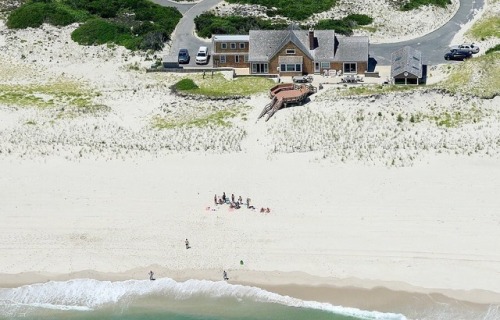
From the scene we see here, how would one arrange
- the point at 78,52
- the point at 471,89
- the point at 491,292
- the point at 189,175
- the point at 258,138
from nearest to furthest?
the point at 491,292 < the point at 189,175 < the point at 258,138 < the point at 471,89 < the point at 78,52

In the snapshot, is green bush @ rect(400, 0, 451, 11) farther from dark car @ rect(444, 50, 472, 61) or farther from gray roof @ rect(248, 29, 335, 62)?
gray roof @ rect(248, 29, 335, 62)

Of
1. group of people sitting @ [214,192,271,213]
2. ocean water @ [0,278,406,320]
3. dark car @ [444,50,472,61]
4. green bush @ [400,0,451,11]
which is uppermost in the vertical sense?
green bush @ [400,0,451,11]

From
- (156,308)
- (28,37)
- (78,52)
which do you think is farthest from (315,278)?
(28,37)

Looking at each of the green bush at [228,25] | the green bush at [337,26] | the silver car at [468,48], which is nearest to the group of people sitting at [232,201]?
the green bush at [228,25]

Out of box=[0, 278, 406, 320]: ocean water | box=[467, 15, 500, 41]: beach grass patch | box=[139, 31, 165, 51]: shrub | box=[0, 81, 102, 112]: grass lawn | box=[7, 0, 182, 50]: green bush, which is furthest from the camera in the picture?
box=[7, 0, 182, 50]: green bush

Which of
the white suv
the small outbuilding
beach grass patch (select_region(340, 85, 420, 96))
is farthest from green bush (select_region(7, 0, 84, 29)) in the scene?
the small outbuilding

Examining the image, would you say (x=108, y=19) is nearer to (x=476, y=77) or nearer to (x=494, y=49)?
(x=476, y=77)

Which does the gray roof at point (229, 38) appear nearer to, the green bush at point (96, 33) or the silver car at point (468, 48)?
the green bush at point (96, 33)

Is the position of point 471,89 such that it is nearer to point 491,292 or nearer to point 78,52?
point 491,292
